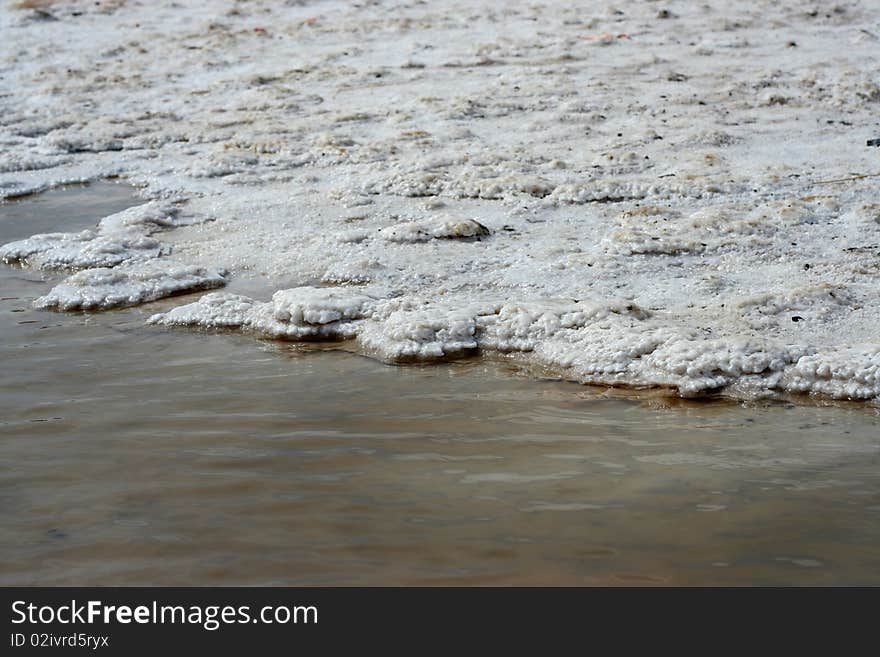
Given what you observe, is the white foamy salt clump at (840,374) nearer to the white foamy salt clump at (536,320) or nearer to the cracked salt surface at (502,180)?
the cracked salt surface at (502,180)

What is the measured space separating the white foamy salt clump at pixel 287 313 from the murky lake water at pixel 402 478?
8.8 inches

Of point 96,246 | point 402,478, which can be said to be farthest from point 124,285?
point 402,478

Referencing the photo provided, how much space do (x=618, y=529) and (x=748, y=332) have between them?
5.48ft

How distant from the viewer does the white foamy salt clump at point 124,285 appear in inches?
205

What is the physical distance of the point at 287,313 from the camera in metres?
4.78

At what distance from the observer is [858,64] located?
8695mm

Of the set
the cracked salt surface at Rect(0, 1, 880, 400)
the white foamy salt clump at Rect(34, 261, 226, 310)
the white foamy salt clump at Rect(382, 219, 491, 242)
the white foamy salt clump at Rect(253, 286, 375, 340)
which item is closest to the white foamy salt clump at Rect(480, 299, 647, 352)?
the cracked salt surface at Rect(0, 1, 880, 400)

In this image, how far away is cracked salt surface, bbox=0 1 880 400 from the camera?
4520 mm

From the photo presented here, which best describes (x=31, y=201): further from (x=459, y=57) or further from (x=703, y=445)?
(x=703, y=445)

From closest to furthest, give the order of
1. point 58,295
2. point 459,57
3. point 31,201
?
point 58,295 → point 31,201 → point 459,57

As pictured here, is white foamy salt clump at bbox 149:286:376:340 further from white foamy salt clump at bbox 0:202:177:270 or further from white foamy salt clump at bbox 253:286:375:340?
white foamy salt clump at bbox 0:202:177:270

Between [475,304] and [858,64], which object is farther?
[858,64]
